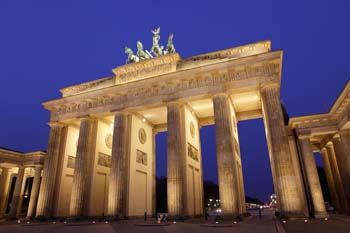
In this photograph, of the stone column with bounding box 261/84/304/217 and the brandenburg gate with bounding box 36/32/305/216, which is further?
the brandenburg gate with bounding box 36/32/305/216

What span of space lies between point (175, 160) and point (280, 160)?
7.54 m

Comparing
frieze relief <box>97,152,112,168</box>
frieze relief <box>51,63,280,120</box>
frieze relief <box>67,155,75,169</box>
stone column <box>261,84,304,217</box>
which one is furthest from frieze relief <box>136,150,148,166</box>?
stone column <box>261,84,304,217</box>

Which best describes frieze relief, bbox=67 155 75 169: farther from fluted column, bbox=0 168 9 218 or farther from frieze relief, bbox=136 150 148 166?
fluted column, bbox=0 168 9 218

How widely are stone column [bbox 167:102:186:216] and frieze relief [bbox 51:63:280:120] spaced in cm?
192

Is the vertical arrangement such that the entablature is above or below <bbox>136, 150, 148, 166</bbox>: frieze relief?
above

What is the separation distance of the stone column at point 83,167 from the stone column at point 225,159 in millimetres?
12161

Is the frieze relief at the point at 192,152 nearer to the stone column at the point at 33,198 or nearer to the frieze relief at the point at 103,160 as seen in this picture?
the frieze relief at the point at 103,160

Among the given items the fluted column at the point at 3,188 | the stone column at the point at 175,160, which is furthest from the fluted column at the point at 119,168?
the fluted column at the point at 3,188

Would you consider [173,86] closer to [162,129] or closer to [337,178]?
[162,129]

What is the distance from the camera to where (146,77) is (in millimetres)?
24375

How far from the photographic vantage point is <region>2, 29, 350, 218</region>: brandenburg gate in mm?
18891

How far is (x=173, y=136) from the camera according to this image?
68.0 ft

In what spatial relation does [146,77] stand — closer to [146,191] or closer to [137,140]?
[137,140]

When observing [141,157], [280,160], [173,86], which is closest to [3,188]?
[141,157]
